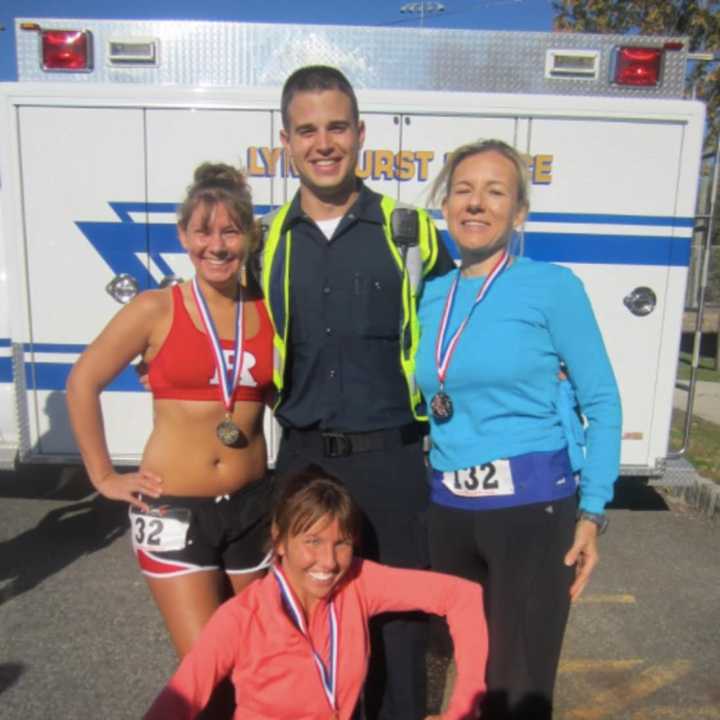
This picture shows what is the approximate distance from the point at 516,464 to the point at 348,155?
1005 mm

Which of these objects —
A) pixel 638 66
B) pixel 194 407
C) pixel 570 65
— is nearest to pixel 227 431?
pixel 194 407

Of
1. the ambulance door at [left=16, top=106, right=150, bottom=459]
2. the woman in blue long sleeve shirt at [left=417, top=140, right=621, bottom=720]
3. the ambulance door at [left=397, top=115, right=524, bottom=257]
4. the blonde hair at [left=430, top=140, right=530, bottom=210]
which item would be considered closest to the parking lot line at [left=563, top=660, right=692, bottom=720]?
the woman in blue long sleeve shirt at [left=417, top=140, right=621, bottom=720]

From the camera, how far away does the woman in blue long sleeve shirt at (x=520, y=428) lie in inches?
71.9

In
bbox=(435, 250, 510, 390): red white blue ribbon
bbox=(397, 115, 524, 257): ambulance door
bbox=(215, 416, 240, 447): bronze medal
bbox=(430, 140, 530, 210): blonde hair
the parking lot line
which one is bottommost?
the parking lot line

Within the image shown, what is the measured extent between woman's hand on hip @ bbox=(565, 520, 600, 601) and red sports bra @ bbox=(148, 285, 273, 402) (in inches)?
39.1

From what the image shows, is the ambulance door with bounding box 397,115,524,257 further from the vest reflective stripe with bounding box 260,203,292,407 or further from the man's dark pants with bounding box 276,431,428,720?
the man's dark pants with bounding box 276,431,428,720

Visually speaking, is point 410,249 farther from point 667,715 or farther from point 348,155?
point 667,715

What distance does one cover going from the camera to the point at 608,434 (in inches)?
72.7

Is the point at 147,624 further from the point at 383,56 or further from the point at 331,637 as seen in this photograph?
the point at 383,56

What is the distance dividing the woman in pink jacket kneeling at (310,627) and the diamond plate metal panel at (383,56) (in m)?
3.01

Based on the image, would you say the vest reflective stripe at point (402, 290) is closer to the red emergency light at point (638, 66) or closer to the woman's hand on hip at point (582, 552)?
the woman's hand on hip at point (582, 552)

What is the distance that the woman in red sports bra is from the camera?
1981mm

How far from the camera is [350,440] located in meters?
2.10

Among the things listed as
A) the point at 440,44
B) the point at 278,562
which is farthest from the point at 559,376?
the point at 440,44
